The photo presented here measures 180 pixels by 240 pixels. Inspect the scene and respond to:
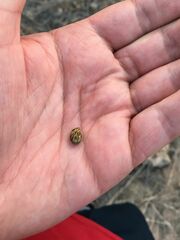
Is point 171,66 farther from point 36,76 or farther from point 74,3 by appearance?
point 74,3

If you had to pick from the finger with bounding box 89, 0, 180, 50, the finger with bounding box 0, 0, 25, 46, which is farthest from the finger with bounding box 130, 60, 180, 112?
the finger with bounding box 0, 0, 25, 46

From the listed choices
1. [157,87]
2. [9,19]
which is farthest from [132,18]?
[9,19]

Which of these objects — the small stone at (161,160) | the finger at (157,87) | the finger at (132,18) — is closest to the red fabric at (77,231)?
the small stone at (161,160)

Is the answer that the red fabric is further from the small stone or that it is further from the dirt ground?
the small stone

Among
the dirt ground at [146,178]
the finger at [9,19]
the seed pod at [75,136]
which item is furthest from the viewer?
the dirt ground at [146,178]

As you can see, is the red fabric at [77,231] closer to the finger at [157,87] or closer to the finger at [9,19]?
the finger at [157,87]

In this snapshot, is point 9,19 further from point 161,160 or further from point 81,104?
point 161,160
